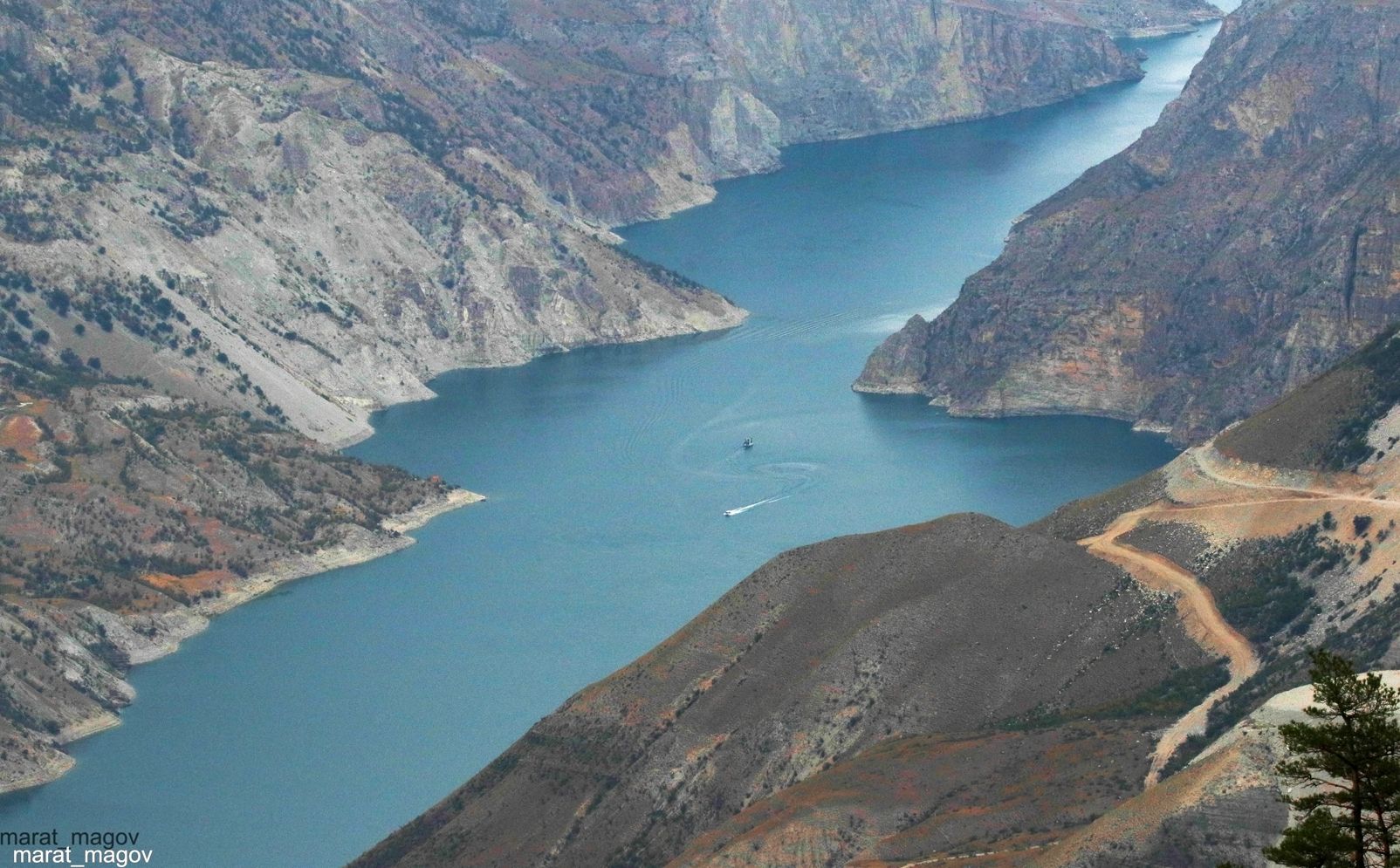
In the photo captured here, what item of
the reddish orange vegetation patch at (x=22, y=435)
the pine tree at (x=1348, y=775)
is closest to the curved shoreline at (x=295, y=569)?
the reddish orange vegetation patch at (x=22, y=435)

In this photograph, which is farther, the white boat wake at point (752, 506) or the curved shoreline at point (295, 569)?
the white boat wake at point (752, 506)

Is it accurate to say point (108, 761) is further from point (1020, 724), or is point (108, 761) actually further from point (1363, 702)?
point (1363, 702)

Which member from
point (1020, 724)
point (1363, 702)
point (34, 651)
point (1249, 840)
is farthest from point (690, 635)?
point (1363, 702)

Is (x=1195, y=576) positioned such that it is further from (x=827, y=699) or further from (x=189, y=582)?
(x=189, y=582)

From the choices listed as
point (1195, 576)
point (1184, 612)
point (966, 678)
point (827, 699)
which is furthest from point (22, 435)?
point (1184, 612)

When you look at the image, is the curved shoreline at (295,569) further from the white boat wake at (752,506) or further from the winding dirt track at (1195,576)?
the winding dirt track at (1195,576)
